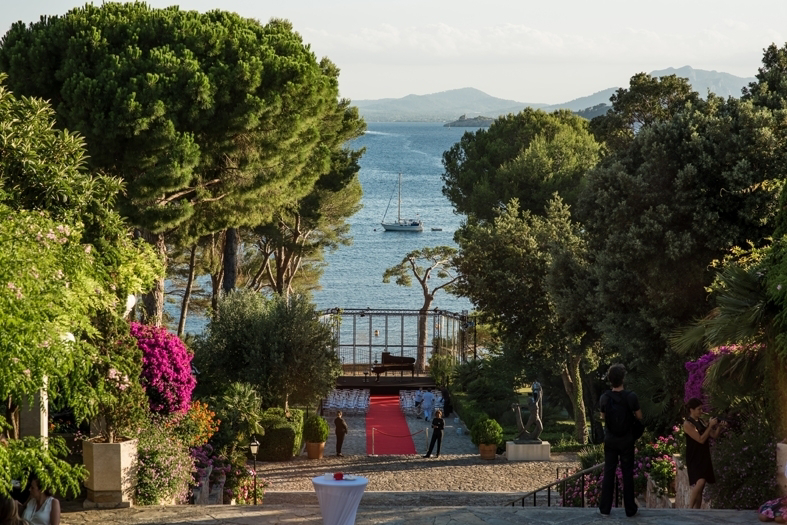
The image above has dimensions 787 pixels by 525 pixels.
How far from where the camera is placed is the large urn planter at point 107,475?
10.3 meters

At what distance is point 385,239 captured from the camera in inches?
4085

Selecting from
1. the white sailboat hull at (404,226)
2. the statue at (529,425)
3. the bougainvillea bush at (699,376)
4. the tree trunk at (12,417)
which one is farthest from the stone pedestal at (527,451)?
the white sailboat hull at (404,226)

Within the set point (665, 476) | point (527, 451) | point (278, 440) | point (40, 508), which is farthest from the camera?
point (278, 440)

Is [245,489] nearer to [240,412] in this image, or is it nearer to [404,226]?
[240,412]

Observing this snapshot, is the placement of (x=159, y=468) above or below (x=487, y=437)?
above

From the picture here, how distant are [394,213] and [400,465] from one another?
320ft

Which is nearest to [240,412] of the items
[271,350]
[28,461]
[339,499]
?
[271,350]

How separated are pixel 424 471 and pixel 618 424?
34.8 ft

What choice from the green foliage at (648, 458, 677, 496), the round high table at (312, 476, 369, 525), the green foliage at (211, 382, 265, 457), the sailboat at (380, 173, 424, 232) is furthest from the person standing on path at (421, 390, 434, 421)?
the sailboat at (380, 173, 424, 232)

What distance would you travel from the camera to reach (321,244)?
121ft

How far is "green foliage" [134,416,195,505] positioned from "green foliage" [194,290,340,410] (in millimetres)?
10880

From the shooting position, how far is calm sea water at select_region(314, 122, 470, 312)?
76750 mm

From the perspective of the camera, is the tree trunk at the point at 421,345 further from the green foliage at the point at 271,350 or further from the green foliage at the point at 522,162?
the green foliage at the point at 271,350

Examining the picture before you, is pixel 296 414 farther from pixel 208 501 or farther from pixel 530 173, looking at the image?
pixel 530 173
